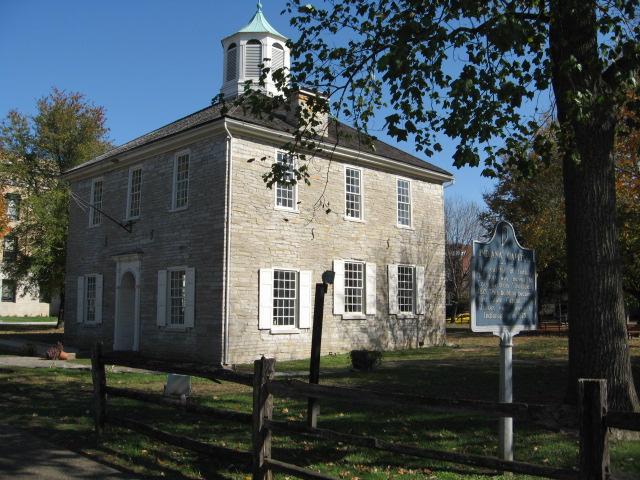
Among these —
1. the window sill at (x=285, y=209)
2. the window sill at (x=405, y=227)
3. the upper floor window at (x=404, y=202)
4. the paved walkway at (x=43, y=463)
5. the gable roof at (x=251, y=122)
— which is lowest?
the paved walkway at (x=43, y=463)

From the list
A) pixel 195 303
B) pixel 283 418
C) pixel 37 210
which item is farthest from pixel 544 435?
pixel 37 210

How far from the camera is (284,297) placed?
18203 millimetres

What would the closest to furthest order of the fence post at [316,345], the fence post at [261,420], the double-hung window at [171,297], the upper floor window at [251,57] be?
1. the fence post at [261,420]
2. the fence post at [316,345]
3. the double-hung window at [171,297]
4. the upper floor window at [251,57]

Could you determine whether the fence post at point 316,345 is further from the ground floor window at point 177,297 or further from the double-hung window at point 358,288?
the double-hung window at point 358,288

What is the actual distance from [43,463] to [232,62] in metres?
18.7

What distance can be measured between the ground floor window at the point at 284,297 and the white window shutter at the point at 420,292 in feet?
18.8

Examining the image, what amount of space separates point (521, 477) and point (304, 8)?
7.48m

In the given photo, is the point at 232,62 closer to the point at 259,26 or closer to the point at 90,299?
the point at 259,26

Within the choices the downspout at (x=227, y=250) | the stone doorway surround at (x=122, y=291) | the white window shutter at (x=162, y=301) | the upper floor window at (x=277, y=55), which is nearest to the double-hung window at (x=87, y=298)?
the stone doorway surround at (x=122, y=291)

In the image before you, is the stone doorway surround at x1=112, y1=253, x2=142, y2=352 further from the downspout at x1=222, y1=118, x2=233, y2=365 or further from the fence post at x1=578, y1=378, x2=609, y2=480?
the fence post at x1=578, y1=378, x2=609, y2=480

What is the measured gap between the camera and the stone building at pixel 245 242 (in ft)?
56.1

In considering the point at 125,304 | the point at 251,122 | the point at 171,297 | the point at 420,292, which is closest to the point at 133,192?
the point at 125,304

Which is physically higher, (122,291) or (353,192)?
(353,192)

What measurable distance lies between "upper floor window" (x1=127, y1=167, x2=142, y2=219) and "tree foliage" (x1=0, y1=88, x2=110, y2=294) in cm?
1355
